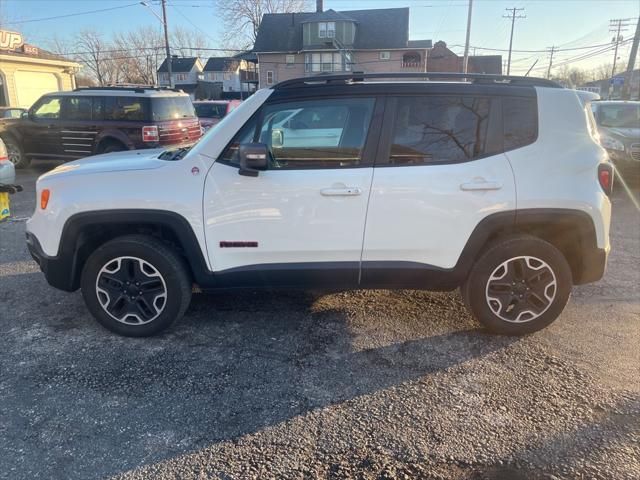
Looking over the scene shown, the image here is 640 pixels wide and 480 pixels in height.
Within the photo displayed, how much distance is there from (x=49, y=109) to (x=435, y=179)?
35.2ft

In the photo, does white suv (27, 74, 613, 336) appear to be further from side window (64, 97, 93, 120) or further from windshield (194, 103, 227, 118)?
windshield (194, 103, 227, 118)

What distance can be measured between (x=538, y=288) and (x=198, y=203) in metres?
2.60

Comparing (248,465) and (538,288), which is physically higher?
A: (538,288)

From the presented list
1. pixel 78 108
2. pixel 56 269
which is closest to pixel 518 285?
pixel 56 269

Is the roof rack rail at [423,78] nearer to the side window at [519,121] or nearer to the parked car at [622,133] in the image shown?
the side window at [519,121]

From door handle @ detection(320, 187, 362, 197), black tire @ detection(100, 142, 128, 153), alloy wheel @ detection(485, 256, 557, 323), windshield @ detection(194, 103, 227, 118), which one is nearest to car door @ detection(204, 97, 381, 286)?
door handle @ detection(320, 187, 362, 197)

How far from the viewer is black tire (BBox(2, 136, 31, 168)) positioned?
11.5m

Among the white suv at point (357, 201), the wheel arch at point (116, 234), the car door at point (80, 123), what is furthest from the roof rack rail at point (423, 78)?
the car door at point (80, 123)

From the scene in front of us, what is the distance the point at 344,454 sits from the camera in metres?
2.46

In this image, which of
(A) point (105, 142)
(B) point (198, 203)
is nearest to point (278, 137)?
(B) point (198, 203)

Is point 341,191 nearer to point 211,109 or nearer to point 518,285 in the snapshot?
point 518,285

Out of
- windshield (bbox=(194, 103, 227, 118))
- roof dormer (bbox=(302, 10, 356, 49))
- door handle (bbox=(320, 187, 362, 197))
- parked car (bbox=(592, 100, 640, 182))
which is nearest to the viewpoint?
door handle (bbox=(320, 187, 362, 197))

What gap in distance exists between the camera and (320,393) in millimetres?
2969

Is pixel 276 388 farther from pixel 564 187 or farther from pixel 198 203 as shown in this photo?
pixel 564 187
